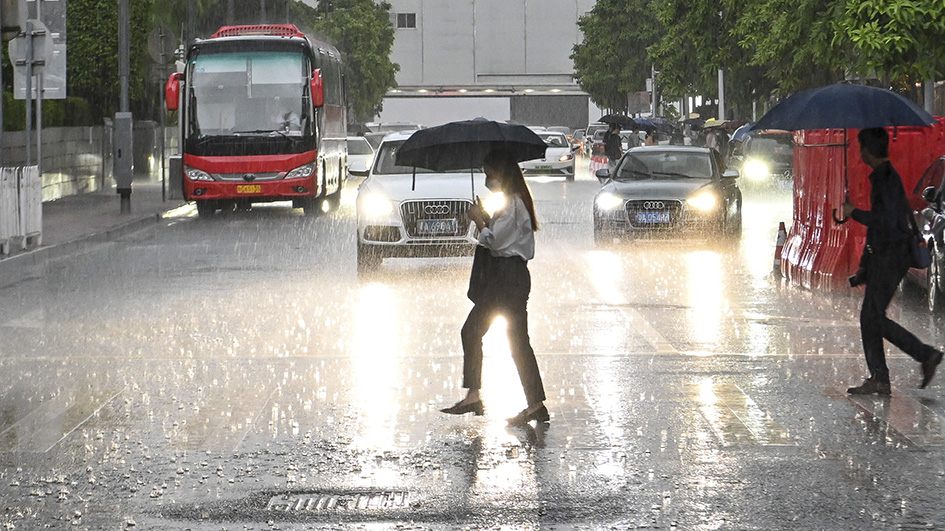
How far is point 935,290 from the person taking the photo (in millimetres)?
13805

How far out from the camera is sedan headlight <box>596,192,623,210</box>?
2175 cm

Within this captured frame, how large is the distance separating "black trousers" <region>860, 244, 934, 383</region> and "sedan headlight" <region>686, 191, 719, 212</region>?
12.0 metres

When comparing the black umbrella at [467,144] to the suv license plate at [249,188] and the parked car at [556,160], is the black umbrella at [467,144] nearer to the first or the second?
the suv license plate at [249,188]

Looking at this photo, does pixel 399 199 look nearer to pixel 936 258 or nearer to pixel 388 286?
pixel 388 286

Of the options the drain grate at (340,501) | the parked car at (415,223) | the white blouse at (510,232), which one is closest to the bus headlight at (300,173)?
the parked car at (415,223)

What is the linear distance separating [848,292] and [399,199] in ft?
17.0

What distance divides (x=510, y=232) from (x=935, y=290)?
6.44m

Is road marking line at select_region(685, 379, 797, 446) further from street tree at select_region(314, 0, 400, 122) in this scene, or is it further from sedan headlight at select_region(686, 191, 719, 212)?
street tree at select_region(314, 0, 400, 122)

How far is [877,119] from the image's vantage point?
41.5 feet

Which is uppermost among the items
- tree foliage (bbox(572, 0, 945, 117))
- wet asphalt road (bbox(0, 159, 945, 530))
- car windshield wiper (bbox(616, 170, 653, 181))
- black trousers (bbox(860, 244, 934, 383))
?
tree foliage (bbox(572, 0, 945, 117))

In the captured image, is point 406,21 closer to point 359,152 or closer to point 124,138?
point 359,152

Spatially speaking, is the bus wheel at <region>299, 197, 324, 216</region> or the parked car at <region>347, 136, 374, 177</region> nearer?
the bus wheel at <region>299, 197, 324, 216</region>

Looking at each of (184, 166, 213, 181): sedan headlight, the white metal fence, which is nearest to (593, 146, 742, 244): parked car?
the white metal fence

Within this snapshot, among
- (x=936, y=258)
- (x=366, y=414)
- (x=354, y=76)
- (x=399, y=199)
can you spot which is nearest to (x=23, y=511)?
(x=366, y=414)
